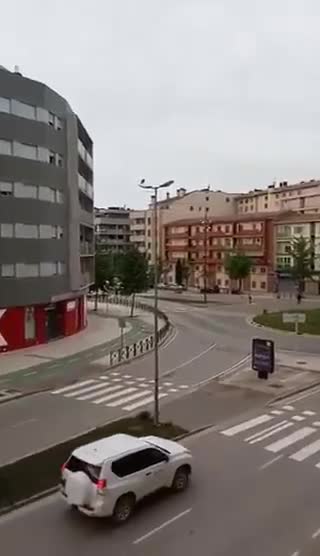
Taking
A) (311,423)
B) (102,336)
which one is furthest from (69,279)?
(311,423)

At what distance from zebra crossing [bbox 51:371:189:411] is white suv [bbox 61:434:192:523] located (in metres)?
9.49

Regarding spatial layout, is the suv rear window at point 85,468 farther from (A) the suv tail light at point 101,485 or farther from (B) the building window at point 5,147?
(B) the building window at point 5,147

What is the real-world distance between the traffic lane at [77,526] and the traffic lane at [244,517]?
0.69 ft

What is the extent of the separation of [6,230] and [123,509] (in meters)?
28.1

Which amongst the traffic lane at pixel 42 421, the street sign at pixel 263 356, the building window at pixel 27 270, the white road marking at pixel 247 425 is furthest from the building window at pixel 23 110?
the white road marking at pixel 247 425

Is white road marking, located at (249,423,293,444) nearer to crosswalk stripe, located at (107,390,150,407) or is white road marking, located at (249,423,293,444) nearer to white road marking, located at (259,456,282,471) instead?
white road marking, located at (259,456,282,471)

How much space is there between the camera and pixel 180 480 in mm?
Result: 15383

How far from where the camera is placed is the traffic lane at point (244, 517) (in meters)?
12.4

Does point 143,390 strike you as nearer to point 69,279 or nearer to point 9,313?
point 9,313

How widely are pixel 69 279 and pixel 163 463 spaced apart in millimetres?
30975

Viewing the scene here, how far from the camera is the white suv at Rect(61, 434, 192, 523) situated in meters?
13.4

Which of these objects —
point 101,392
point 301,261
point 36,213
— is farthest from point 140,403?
point 301,261

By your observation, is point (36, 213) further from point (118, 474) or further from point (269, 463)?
point (118, 474)

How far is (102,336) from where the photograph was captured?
45875mm
